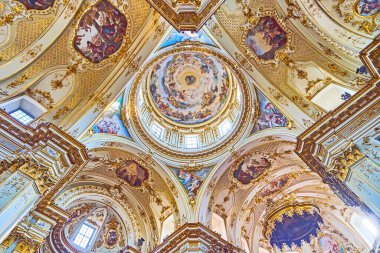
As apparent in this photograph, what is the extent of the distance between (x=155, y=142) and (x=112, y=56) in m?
5.16

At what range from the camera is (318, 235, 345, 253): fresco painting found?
15367mm

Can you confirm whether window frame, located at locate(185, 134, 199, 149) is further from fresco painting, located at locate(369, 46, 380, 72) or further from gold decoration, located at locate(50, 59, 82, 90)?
fresco painting, located at locate(369, 46, 380, 72)

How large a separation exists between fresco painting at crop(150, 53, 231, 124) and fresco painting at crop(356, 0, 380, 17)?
343 inches

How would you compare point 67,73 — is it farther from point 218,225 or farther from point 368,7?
point 368,7

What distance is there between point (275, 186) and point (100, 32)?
1145 centimetres

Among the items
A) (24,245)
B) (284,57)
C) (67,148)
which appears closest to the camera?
(67,148)

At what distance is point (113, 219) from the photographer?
15.4 metres

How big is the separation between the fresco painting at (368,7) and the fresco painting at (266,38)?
2471 millimetres

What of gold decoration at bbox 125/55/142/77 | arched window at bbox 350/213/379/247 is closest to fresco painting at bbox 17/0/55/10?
gold decoration at bbox 125/55/142/77

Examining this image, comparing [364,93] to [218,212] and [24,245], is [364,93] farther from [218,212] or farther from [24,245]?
[24,245]

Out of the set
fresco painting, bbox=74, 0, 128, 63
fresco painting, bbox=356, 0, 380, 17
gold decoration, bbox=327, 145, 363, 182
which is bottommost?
gold decoration, bbox=327, 145, 363, 182

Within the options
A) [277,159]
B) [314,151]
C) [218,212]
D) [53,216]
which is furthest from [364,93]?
[53,216]

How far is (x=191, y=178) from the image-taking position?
47.6 ft

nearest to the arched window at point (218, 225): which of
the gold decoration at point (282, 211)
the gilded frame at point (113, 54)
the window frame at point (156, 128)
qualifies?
the gold decoration at point (282, 211)
